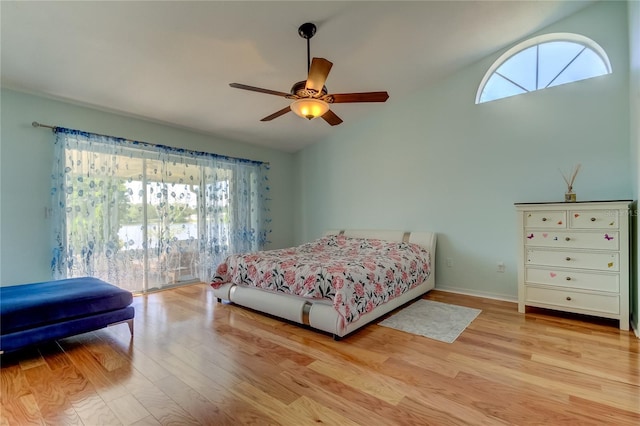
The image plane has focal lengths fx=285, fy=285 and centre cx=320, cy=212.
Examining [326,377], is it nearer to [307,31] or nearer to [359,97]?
[359,97]

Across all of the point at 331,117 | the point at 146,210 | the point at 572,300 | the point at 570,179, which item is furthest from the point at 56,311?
the point at 570,179

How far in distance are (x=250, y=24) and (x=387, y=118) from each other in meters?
2.71

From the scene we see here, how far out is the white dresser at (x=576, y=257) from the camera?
264cm

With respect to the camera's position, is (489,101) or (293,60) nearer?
(293,60)

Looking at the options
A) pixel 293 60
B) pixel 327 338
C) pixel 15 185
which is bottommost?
pixel 327 338

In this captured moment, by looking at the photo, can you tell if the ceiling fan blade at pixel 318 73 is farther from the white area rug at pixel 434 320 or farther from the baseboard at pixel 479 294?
the baseboard at pixel 479 294

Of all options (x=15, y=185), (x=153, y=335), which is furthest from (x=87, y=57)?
(x=153, y=335)

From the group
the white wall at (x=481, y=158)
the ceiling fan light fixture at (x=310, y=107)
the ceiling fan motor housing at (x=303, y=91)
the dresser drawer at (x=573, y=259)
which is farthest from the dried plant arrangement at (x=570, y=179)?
the ceiling fan motor housing at (x=303, y=91)

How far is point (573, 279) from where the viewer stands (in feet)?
9.34

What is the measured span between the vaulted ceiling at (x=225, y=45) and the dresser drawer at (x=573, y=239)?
2332 mm

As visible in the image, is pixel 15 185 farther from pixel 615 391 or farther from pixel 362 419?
pixel 615 391

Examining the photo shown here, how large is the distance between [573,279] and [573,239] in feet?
1.31

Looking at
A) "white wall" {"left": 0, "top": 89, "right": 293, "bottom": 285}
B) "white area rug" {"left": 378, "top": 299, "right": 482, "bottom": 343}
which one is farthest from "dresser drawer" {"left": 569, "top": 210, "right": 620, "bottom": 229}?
"white wall" {"left": 0, "top": 89, "right": 293, "bottom": 285}

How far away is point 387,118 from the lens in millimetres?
4684
